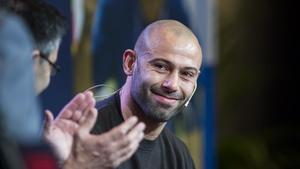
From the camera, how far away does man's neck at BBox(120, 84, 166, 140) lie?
850 millimetres

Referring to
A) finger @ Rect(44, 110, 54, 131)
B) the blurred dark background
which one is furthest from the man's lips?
the blurred dark background

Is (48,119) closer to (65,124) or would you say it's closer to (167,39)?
(65,124)

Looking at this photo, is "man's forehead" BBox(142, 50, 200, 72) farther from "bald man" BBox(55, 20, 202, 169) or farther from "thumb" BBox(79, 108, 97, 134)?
"thumb" BBox(79, 108, 97, 134)

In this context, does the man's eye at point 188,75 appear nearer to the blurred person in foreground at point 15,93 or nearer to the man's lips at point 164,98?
the man's lips at point 164,98

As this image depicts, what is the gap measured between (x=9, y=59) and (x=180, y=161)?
0.33m

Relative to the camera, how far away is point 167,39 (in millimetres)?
854

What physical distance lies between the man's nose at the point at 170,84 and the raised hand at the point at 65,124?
0.09 metres

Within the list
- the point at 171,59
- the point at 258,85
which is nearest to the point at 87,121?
the point at 171,59

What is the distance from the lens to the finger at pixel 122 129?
0.80m

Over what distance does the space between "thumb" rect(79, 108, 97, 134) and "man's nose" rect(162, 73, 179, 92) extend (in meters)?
0.09

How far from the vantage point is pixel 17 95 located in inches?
25.7

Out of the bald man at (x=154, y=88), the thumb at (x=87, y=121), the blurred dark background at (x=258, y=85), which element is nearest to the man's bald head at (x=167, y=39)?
the bald man at (x=154, y=88)

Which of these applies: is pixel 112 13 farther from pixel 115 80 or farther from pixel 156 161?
pixel 156 161

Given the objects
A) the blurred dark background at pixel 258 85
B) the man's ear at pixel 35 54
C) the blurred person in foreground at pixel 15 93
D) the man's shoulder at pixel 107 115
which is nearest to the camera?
the blurred person in foreground at pixel 15 93
